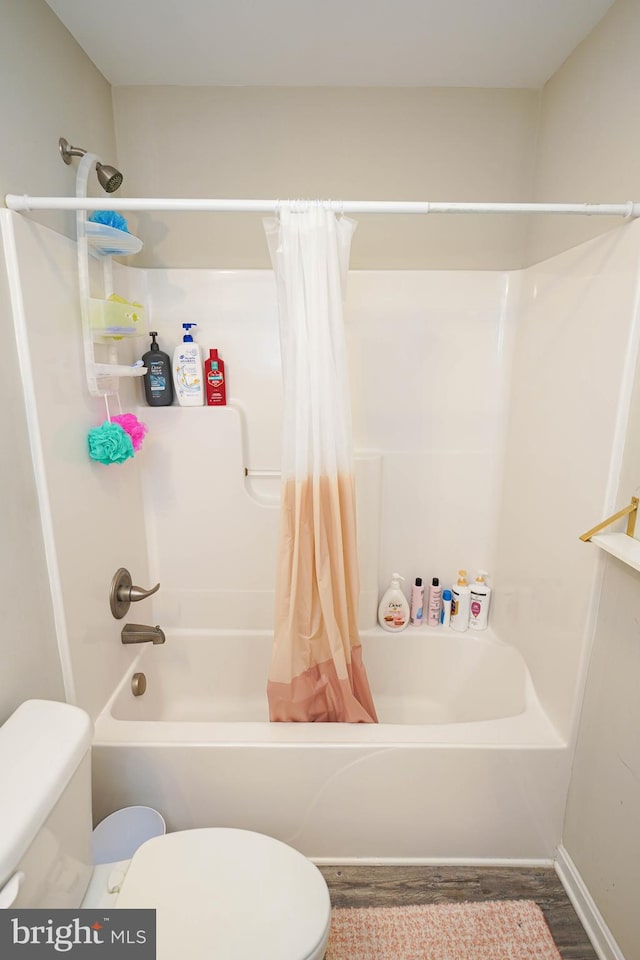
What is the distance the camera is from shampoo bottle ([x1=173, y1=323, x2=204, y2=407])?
1690 mm

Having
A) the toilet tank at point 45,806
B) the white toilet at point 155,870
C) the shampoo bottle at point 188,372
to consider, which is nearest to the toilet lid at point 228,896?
the white toilet at point 155,870

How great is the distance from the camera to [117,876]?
40.9 inches

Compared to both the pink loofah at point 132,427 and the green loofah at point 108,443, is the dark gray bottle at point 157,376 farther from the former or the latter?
the green loofah at point 108,443

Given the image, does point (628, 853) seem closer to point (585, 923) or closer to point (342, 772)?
point (585, 923)

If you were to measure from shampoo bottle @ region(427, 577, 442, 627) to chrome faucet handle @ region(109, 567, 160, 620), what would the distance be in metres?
1.09

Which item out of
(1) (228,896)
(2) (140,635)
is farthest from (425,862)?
(2) (140,635)

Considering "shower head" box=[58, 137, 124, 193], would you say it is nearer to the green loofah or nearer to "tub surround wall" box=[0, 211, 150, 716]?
"tub surround wall" box=[0, 211, 150, 716]

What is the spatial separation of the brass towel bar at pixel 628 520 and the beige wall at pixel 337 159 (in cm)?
104

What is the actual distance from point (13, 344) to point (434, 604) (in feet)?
5.58

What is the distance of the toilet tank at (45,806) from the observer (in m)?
0.75

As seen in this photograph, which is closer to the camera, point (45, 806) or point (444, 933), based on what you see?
point (45, 806)

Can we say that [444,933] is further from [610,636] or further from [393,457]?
[393,457]

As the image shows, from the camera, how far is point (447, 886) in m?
1.39

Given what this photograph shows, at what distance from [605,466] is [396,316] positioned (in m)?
0.92
